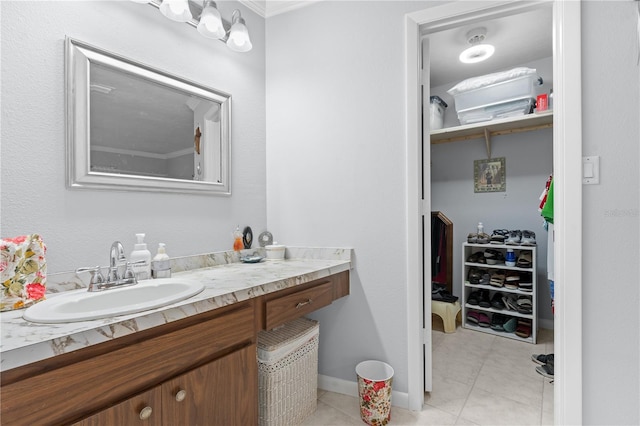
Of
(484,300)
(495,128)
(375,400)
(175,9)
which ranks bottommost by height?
(375,400)

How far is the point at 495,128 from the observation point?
2787mm

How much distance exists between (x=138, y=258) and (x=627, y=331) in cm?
208

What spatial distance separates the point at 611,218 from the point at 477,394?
4.00ft

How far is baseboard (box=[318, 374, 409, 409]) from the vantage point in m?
1.75

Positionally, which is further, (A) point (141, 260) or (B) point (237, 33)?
(B) point (237, 33)

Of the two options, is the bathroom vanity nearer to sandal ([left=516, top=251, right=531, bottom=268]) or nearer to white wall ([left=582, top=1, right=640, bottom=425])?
white wall ([left=582, top=1, right=640, bottom=425])

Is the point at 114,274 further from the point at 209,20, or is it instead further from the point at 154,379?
the point at 209,20

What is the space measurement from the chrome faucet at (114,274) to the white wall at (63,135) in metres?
0.13

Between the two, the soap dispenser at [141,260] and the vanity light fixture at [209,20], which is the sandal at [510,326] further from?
the vanity light fixture at [209,20]

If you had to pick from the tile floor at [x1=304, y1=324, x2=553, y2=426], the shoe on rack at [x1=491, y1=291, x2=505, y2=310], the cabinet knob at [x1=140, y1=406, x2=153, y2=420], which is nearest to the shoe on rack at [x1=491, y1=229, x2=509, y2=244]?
the shoe on rack at [x1=491, y1=291, x2=505, y2=310]

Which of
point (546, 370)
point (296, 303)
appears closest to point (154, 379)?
point (296, 303)

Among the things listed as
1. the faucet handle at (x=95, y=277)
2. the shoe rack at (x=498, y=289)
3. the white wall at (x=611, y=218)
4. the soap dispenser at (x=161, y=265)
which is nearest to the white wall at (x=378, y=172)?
the white wall at (x=611, y=218)

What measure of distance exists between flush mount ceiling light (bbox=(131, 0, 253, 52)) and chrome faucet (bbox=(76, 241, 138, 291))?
1.03 meters

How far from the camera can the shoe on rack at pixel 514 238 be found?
2.76 meters
